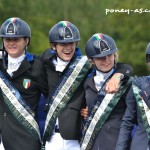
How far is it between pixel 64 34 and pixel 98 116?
1314 millimetres

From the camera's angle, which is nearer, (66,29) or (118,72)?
(118,72)

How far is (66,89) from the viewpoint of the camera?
26.3 ft

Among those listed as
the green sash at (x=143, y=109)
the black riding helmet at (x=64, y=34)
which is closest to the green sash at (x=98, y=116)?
the green sash at (x=143, y=109)

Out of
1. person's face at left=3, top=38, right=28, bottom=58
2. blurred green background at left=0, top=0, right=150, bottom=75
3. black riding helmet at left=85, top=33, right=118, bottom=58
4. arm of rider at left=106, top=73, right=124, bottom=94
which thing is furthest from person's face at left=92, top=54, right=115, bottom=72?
blurred green background at left=0, top=0, right=150, bottom=75

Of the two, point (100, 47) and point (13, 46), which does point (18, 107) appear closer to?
point (13, 46)

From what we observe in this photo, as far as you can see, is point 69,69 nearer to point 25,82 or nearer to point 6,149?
point 25,82

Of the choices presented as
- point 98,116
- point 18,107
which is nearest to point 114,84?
point 98,116

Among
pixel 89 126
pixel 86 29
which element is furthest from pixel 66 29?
pixel 86 29

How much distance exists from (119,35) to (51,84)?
4321 centimetres

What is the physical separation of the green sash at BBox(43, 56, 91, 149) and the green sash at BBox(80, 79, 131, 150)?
521mm

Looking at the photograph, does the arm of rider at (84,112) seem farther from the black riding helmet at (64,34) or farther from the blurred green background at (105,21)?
the blurred green background at (105,21)

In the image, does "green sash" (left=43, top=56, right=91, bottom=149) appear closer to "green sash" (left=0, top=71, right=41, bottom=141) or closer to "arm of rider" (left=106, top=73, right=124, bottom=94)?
"green sash" (left=0, top=71, right=41, bottom=141)

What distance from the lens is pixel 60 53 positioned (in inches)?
317

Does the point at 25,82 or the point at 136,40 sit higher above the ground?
the point at 25,82
